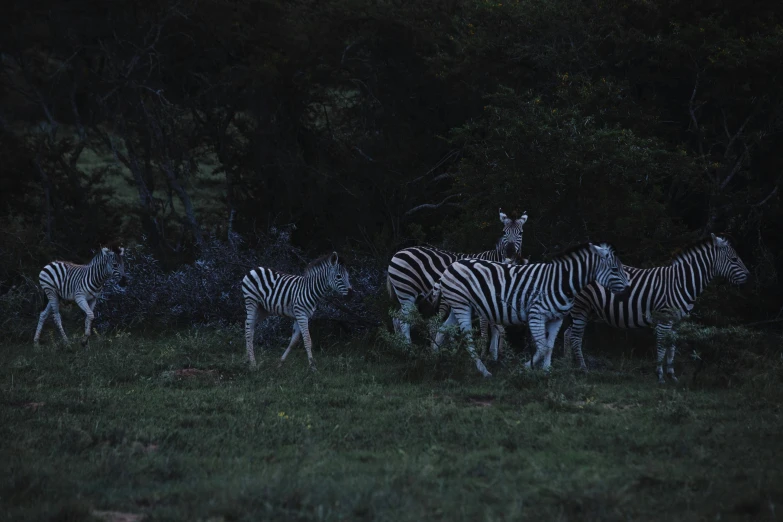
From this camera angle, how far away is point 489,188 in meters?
16.0

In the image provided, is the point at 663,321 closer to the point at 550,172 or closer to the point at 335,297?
the point at 550,172

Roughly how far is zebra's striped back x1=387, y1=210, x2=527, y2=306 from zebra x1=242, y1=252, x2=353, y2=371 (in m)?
1.05

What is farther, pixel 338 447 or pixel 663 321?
pixel 663 321

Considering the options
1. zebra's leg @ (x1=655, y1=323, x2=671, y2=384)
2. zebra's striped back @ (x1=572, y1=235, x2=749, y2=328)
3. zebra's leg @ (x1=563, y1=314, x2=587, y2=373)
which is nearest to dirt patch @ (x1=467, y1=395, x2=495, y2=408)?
zebra's leg @ (x1=655, y1=323, x2=671, y2=384)

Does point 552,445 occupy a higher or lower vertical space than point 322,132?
lower

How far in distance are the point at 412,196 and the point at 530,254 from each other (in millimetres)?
5797

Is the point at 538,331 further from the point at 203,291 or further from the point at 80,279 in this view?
the point at 80,279

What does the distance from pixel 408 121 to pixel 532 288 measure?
1021cm

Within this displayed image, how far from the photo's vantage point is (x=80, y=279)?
1528cm

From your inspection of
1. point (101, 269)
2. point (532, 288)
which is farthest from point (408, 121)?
point (532, 288)

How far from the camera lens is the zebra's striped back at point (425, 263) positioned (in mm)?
13648

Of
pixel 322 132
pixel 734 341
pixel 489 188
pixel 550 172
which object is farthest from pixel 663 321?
pixel 322 132

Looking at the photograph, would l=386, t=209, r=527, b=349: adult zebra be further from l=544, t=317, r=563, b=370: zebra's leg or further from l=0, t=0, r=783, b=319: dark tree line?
l=544, t=317, r=563, b=370: zebra's leg

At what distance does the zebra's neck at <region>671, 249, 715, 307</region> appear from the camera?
12227mm
